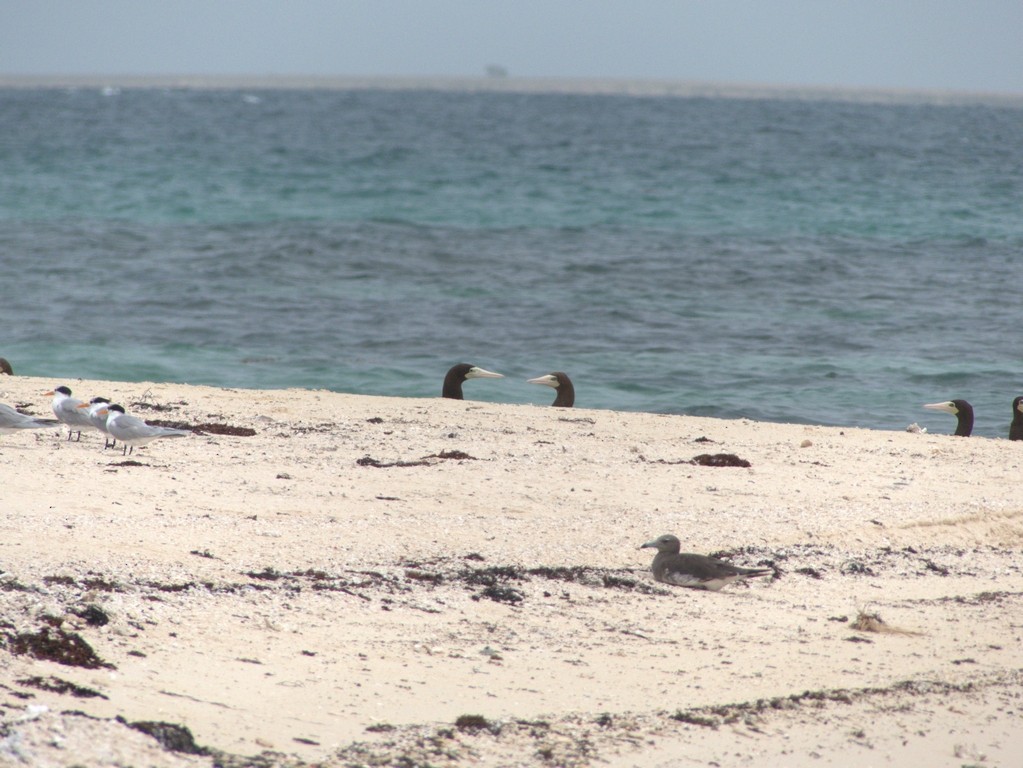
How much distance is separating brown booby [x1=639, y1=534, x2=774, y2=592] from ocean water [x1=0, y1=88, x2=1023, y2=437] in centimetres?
677

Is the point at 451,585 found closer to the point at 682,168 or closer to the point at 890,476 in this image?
the point at 890,476

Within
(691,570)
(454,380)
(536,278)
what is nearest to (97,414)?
(691,570)

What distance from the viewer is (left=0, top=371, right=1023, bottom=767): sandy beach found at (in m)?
4.77

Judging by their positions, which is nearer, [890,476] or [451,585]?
[451,585]

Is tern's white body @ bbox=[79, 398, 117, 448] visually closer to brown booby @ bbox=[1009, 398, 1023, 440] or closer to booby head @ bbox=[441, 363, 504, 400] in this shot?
booby head @ bbox=[441, 363, 504, 400]

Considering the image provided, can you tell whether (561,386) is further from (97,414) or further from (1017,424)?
(97,414)

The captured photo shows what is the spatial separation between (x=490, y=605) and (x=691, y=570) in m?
1.08

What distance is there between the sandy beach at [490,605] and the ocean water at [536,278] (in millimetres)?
4629

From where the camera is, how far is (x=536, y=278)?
71.2ft

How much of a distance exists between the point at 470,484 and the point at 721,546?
1.62 meters

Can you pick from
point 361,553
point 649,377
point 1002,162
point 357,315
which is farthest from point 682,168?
point 361,553

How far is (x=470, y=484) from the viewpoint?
26.3ft

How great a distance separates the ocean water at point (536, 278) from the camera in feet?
49.1

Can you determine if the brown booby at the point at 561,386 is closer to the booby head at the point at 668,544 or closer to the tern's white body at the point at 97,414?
the tern's white body at the point at 97,414
